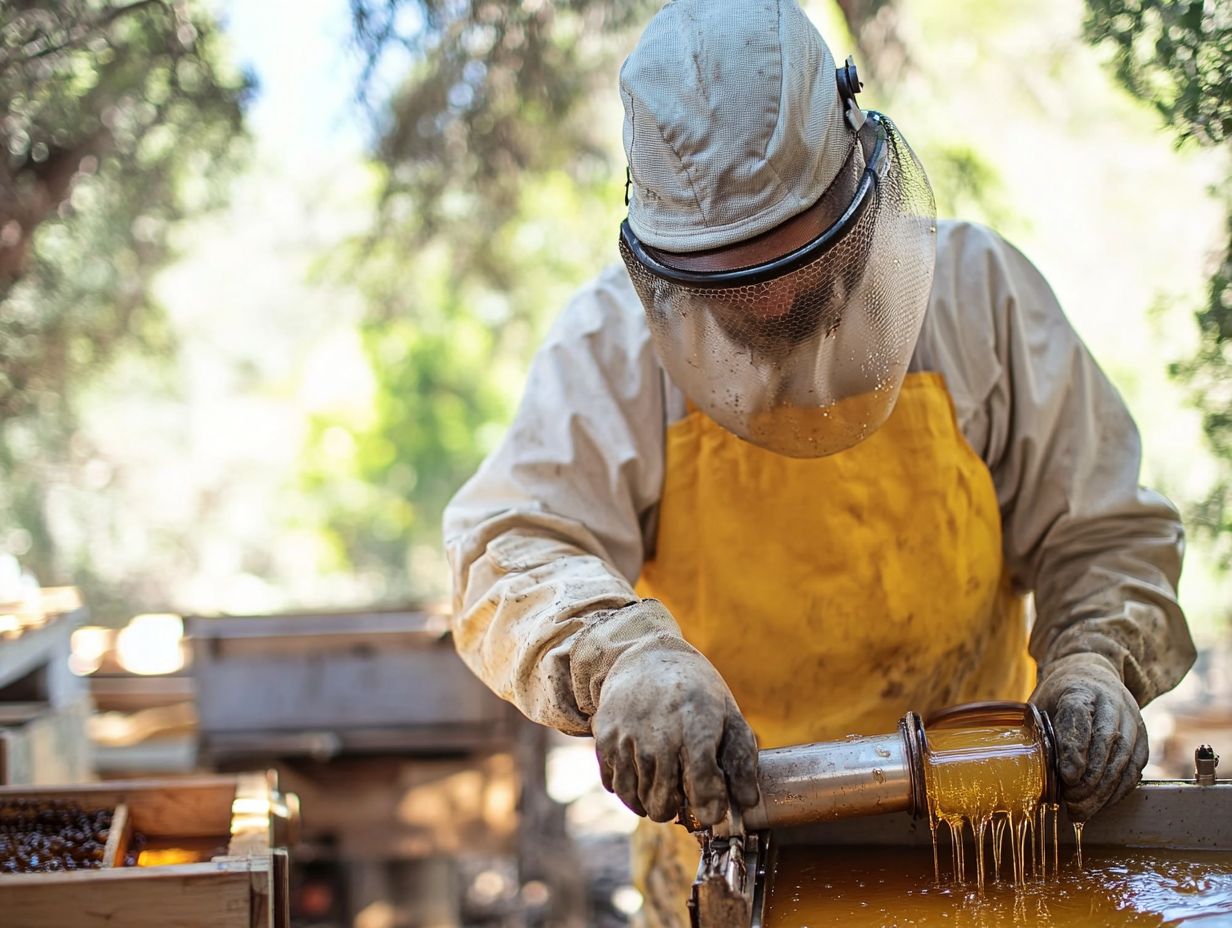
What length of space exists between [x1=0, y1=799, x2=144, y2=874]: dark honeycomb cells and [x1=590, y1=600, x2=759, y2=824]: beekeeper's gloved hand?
886mm

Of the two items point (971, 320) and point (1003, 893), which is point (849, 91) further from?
point (1003, 893)

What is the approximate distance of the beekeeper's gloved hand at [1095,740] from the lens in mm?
1960

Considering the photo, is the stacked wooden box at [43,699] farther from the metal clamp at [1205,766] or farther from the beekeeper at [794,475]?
the metal clamp at [1205,766]

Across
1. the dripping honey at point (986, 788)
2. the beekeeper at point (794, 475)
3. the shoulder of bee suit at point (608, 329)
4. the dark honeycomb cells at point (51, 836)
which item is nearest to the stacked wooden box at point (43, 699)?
the dark honeycomb cells at point (51, 836)

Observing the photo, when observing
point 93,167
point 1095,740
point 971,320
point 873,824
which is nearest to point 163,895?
point 873,824

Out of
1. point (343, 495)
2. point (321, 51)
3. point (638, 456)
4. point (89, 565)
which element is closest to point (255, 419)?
point (343, 495)

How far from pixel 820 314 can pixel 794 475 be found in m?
0.50

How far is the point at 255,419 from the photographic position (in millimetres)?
18797

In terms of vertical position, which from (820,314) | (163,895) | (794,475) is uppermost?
(820,314)

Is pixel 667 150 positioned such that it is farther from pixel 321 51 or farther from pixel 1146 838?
pixel 321 51

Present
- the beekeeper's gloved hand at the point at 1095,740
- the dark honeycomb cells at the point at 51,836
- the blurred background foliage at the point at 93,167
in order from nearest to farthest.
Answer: the beekeeper's gloved hand at the point at 1095,740, the dark honeycomb cells at the point at 51,836, the blurred background foliage at the point at 93,167

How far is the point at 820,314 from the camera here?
6.25ft

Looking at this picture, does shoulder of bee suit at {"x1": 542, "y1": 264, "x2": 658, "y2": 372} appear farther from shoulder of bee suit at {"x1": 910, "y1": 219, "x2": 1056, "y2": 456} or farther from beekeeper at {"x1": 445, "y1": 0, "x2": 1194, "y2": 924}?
shoulder of bee suit at {"x1": 910, "y1": 219, "x2": 1056, "y2": 456}

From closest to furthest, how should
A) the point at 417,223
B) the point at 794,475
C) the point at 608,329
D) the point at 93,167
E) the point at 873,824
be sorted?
the point at 873,824, the point at 794,475, the point at 608,329, the point at 93,167, the point at 417,223
